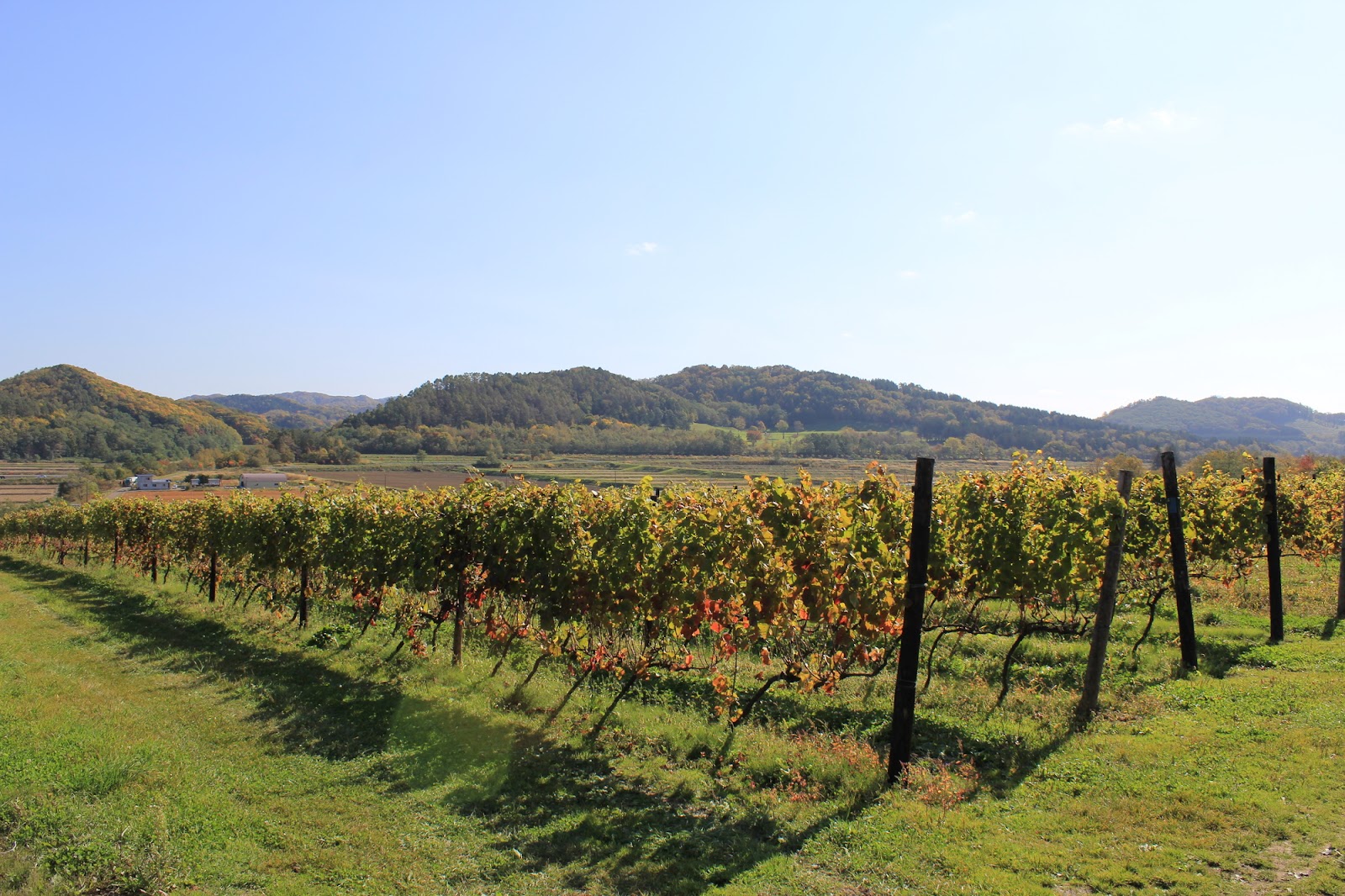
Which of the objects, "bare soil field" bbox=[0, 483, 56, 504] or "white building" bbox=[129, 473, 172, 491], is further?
"white building" bbox=[129, 473, 172, 491]

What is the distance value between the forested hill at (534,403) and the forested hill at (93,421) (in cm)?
3218

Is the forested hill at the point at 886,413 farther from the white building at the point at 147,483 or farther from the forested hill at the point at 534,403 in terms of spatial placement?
the white building at the point at 147,483

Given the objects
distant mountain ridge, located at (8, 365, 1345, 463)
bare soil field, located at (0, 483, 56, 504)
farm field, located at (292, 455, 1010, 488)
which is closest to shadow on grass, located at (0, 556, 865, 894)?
farm field, located at (292, 455, 1010, 488)

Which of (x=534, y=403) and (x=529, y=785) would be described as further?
(x=534, y=403)

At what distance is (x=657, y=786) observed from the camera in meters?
7.62

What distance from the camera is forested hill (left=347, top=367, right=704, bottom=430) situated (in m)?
117

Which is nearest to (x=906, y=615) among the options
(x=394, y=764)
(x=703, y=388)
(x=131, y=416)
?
(x=394, y=764)

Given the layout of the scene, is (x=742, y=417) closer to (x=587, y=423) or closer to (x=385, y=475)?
(x=587, y=423)

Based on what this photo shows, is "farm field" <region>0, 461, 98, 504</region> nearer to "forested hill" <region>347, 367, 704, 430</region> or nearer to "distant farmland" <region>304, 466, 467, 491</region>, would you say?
"distant farmland" <region>304, 466, 467, 491</region>

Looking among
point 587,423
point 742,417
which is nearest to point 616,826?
point 587,423

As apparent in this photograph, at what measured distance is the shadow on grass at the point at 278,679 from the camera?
922 centimetres

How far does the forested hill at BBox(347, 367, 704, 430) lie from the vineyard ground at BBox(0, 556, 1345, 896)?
355 ft

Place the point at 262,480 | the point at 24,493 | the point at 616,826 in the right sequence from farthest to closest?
the point at 24,493 → the point at 262,480 → the point at 616,826

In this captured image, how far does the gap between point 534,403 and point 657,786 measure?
406 feet
